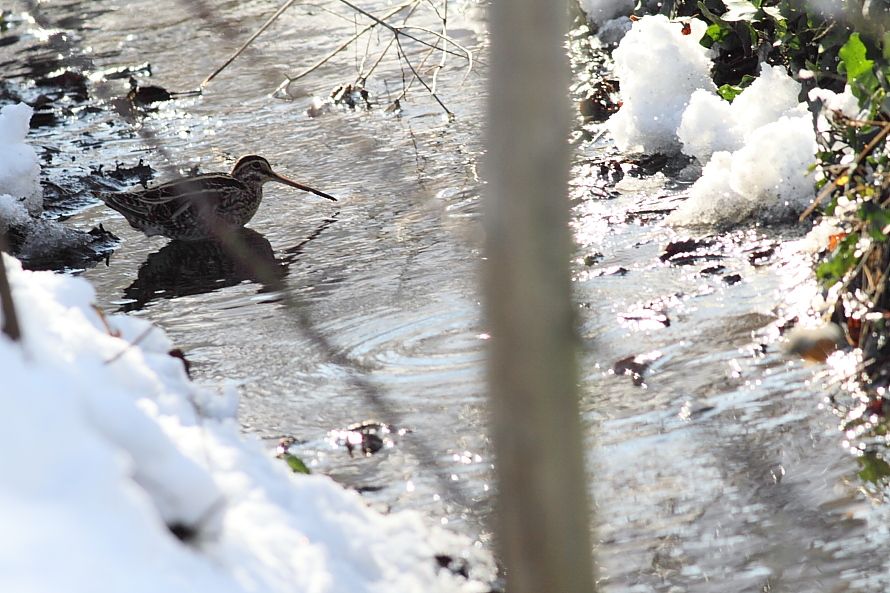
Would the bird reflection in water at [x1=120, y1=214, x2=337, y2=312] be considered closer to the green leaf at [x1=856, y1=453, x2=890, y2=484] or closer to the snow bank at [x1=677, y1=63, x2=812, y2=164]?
the snow bank at [x1=677, y1=63, x2=812, y2=164]

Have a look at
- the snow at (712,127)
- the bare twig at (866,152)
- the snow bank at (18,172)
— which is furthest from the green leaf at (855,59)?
the snow bank at (18,172)

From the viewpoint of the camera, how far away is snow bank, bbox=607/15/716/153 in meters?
7.19

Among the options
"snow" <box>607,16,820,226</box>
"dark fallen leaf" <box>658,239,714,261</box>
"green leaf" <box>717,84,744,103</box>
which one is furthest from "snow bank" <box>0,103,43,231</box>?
"green leaf" <box>717,84,744,103</box>

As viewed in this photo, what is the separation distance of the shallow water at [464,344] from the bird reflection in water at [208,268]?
21 millimetres

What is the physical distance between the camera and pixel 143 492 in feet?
7.79

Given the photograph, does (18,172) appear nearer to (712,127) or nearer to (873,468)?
(712,127)

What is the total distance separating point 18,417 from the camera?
232 centimetres

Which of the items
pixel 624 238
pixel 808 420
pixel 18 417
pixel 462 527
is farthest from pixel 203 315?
pixel 18 417

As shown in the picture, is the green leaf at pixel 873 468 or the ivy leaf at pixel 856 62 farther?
the ivy leaf at pixel 856 62

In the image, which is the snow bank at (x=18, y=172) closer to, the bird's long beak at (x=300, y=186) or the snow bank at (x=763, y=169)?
the bird's long beak at (x=300, y=186)

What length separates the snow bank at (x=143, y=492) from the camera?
6.86 ft

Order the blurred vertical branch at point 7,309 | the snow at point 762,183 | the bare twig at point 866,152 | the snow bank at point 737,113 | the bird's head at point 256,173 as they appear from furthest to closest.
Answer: the bird's head at point 256,173
the snow bank at point 737,113
the snow at point 762,183
the bare twig at point 866,152
the blurred vertical branch at point 7,309

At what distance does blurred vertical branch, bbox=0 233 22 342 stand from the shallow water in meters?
0.58

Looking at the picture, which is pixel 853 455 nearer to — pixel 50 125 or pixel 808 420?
pixel 808 420
